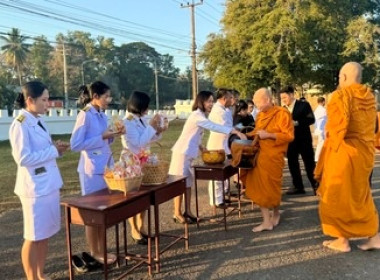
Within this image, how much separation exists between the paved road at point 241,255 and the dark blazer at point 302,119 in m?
1.81

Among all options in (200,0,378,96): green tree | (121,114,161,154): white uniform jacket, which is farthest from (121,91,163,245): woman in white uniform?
(200,0,378,96): green tree

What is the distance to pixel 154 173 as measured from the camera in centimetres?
369

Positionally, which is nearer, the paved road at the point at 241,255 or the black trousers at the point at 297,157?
the paved road at the point at 241,255

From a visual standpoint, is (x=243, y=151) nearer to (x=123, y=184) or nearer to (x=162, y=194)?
(x=162, y=194)

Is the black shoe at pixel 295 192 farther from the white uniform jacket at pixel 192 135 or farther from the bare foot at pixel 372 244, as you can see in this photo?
the bare foot at pixel 372 244

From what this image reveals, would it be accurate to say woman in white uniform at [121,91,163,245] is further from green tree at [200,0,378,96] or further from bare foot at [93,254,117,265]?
green tree at [200,0,378,96]

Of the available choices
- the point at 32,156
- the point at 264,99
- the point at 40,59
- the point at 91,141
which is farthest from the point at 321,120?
the point at 40,59

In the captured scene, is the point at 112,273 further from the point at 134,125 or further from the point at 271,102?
the point at 271,102

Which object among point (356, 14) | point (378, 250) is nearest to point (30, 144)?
point (378, 250)

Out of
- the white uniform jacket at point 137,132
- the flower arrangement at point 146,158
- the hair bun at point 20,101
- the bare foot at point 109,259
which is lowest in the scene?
the bare foot at point 109,259

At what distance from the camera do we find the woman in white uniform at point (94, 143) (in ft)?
11.8

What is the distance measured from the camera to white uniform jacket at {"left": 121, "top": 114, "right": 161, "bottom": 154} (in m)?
3.98


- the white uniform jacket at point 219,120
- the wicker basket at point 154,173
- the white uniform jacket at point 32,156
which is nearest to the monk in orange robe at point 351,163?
the wicker basket at point 154,173

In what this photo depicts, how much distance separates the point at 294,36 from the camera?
19.4 metres
